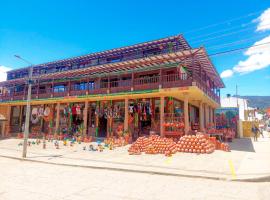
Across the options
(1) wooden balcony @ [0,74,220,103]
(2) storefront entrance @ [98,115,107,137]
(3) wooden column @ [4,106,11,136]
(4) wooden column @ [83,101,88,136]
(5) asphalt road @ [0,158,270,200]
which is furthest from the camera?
(3) wooden column @ [4,106,11,136]

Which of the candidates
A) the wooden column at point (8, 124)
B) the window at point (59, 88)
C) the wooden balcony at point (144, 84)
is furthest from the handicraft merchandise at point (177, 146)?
the wooden column at point (8, 124)

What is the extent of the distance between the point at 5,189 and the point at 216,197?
6917 millimetres

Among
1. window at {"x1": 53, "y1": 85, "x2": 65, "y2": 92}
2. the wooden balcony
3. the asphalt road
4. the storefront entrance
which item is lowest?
the asphalt road

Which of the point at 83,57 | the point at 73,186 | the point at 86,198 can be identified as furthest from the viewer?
the point at 83,57

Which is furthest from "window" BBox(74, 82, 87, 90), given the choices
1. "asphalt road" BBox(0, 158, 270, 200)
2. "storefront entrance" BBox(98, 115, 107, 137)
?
"asphalt road" BBox(0, 158, 270, 200)

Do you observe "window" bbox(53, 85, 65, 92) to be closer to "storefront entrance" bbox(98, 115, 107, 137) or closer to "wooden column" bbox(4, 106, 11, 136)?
"wooden column" bbox(4, 106, 11, 136)

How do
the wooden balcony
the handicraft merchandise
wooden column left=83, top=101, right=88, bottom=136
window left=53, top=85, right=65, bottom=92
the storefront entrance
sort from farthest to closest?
window left=53, top=85, right=65, bottom=92 → the storefront entrance → wooden column left=83, top=101, right=88, bottom=136 → the wooden balcony → the handicraft merchandise

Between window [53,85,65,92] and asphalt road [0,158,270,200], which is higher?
window [53,85,65,92]

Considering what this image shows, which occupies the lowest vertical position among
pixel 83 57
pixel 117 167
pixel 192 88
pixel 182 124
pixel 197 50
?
pixel 117 167

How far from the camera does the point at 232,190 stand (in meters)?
6.63

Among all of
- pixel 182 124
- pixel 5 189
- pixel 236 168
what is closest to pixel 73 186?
pixel 5 189

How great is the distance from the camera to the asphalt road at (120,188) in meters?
6.04

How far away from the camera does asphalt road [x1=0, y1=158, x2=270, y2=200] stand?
6.04m

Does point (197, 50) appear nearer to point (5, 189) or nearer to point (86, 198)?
point (86, 198)
